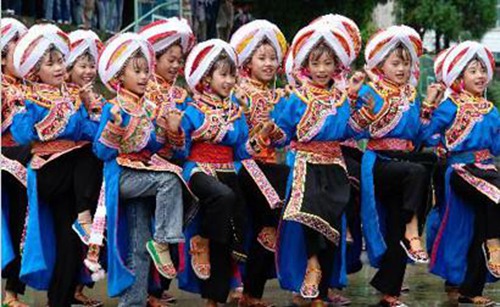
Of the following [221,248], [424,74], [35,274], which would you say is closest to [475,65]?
[221,248]

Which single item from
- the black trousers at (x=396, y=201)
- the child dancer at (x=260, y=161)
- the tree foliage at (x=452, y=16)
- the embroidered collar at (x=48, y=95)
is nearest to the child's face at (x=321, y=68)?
the child dancer at (x=260, y=161)

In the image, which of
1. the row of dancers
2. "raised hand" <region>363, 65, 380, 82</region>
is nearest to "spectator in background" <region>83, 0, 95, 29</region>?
the row of dancers

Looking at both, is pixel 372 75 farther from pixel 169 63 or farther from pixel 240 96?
pixel 169 63

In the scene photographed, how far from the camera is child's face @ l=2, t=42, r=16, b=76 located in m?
9.20

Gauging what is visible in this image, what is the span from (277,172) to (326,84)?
654 millimetres

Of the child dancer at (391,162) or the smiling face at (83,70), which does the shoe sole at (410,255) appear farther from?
the smiling face at (83,70)

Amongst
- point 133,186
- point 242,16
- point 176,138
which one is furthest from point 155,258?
point 242,16

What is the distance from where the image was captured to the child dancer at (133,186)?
8266 mm

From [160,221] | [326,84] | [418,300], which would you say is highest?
[326,84]

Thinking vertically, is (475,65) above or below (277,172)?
above

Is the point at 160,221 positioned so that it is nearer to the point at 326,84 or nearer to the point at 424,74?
the point at 326,84

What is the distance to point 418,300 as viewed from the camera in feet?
32.0

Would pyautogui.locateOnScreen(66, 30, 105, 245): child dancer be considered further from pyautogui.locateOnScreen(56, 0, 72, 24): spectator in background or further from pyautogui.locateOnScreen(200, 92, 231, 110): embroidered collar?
pyautogui.locateOnScreen(56, 0, 72, 24): spectator in background

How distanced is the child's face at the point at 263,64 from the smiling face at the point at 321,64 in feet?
1.57
